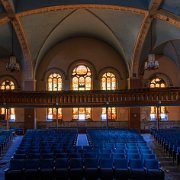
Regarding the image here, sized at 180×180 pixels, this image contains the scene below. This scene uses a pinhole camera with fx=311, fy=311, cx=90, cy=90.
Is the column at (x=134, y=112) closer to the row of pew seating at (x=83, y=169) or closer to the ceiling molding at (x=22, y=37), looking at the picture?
the ceiling molding at (x=22, y=37)

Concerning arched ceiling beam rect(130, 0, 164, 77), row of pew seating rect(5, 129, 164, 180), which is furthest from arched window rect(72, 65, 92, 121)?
row of pew seating rect(5, 129, 164, 180)

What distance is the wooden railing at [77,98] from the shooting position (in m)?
25.0

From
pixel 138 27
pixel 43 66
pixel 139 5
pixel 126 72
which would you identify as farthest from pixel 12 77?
pixel 139 5

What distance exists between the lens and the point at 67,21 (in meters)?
26.8

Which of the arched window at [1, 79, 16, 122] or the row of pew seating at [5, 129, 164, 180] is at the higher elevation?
the arched window at [1, 79, 16, 122]

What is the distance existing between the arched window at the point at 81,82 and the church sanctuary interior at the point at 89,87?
0.34ft

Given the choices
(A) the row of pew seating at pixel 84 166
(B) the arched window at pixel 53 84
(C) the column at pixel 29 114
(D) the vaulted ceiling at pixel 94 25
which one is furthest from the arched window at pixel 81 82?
(A) the row of pew seating at pixel 84 166

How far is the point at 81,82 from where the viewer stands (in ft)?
107

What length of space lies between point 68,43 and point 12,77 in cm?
680

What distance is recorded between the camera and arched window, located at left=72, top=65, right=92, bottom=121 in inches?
1267

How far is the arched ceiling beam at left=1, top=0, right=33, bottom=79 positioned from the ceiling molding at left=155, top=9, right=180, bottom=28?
385 inches

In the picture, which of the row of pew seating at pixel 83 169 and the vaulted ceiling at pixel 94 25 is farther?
the vaulted ceiling at pixel 94 25

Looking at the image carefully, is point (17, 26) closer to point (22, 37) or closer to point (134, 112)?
point (22, 37)

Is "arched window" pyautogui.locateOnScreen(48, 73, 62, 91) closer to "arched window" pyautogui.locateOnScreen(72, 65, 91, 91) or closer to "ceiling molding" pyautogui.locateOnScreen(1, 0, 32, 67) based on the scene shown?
"arched window" pyautogui.locateOnScreen(72, 65, 91, 91)
